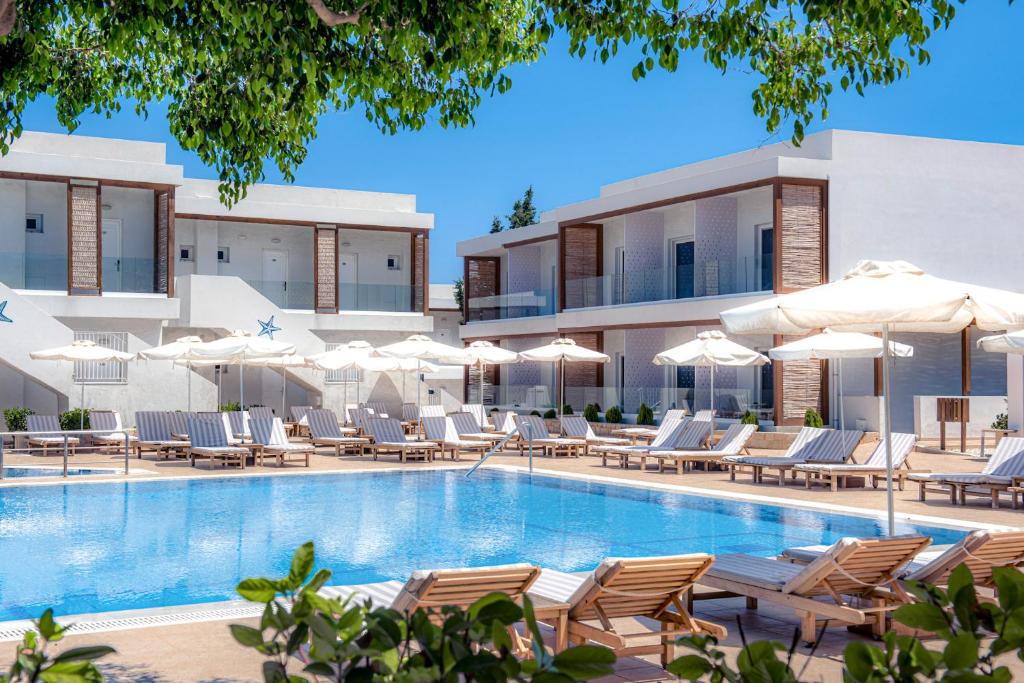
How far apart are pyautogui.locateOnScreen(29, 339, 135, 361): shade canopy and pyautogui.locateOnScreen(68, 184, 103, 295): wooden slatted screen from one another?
458cm

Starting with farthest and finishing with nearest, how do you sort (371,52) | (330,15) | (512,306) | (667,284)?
(512,306), (667,284), (371,52), (330,15)

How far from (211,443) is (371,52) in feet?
49.7

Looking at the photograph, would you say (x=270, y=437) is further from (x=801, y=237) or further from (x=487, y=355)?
(x=801, y=237)

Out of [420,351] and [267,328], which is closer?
[420,351]

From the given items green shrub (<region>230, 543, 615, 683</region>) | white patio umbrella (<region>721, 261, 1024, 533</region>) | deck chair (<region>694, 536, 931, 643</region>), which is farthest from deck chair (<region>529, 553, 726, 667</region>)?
green shrub (<region>230, 543, 615, 683</region>)

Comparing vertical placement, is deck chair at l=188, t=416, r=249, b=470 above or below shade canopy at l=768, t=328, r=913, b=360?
below

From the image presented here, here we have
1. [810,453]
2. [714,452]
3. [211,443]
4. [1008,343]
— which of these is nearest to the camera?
[1008,343]

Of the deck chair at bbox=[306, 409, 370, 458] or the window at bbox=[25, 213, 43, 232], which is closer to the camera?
the deck chair at bbox=[306, 409, 370, 458]

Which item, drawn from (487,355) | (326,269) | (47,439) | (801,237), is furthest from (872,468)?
(326,269)

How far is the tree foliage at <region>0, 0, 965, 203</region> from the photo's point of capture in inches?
243

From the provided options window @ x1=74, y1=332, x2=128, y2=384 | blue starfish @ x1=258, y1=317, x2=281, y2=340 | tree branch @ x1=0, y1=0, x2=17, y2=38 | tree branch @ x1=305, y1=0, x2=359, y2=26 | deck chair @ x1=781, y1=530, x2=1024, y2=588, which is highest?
tree branch @ x1=305, y1=0, x2=359, y2=26

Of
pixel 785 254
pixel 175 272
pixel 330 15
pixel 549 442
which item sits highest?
pixel 175 272

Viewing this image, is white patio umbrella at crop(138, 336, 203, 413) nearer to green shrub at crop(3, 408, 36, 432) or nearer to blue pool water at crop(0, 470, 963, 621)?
green shrub at crop(3, 408, 36, 432)

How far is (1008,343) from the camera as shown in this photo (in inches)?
711
